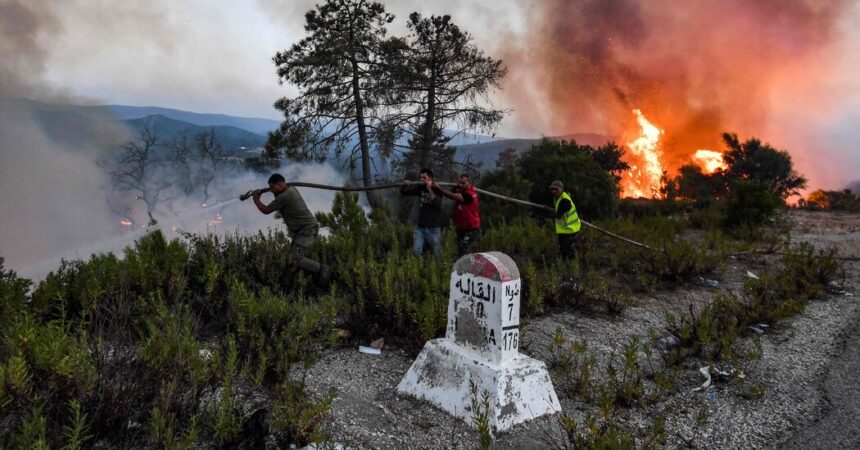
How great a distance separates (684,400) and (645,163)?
36.8 m

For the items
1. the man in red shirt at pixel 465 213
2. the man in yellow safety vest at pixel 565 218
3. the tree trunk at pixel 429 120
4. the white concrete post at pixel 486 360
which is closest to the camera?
the white concrete post at pixel 486 360

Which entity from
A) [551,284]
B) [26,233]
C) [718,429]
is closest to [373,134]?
[551,284]

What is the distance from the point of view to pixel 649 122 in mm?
37656

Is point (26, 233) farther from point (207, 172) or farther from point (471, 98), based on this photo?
point (471, 98)

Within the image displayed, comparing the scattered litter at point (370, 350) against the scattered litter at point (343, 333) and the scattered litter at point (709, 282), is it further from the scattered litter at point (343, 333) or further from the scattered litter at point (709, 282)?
the scattered litter at point (709, 282)

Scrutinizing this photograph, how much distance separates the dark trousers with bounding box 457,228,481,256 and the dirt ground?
282 cm

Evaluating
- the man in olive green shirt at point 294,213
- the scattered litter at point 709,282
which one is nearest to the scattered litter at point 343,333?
the man in olive green shirt at point 294,213

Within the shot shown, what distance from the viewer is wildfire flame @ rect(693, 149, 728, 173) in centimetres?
3753

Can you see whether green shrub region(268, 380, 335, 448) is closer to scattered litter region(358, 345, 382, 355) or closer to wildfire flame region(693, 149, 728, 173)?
scattered litter region(358, 345, 382, 355)

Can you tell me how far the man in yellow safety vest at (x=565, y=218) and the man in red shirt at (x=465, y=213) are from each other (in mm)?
1419

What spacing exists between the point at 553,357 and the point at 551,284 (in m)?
2.09

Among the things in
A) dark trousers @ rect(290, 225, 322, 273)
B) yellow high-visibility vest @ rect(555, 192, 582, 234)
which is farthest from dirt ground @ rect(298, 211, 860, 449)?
yellow high-visibility vest @ rect(555, 192, 582, 234)

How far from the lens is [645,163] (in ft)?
124

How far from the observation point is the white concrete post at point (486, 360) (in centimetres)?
369
